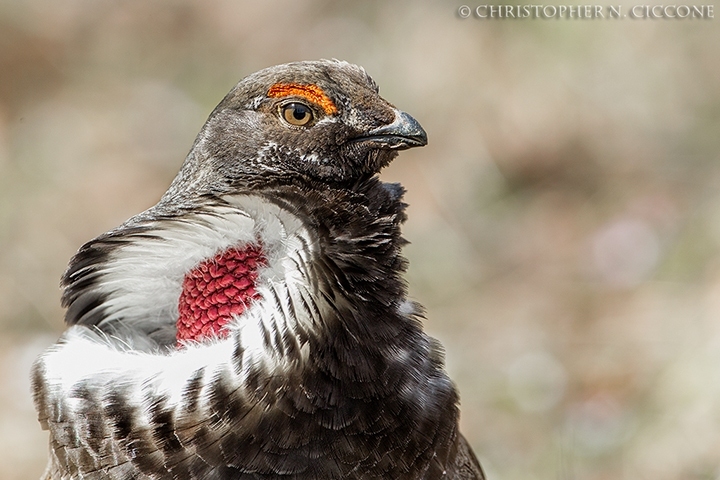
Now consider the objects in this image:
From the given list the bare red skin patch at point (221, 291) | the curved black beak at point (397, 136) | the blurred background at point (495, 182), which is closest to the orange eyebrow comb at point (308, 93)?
the curved black beak at point (397, 136)

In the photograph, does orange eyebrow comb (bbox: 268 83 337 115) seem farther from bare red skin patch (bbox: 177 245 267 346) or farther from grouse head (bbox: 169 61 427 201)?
bare red skin patch (bbox: 177 245 267 346)

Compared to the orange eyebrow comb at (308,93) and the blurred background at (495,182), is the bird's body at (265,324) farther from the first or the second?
the blurred background at (495,182)

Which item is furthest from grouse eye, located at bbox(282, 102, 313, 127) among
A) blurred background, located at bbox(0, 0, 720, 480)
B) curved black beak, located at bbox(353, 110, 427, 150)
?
blurred background, located at bbox(0, 0, 720, 480)

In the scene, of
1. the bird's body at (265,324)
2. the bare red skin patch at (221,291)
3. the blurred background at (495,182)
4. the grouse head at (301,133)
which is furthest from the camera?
the blurred background at (495,182)

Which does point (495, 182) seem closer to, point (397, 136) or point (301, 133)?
point (397, 136)

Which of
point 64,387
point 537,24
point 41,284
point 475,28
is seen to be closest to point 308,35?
point 475,28

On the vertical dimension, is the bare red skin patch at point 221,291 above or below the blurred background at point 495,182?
below
